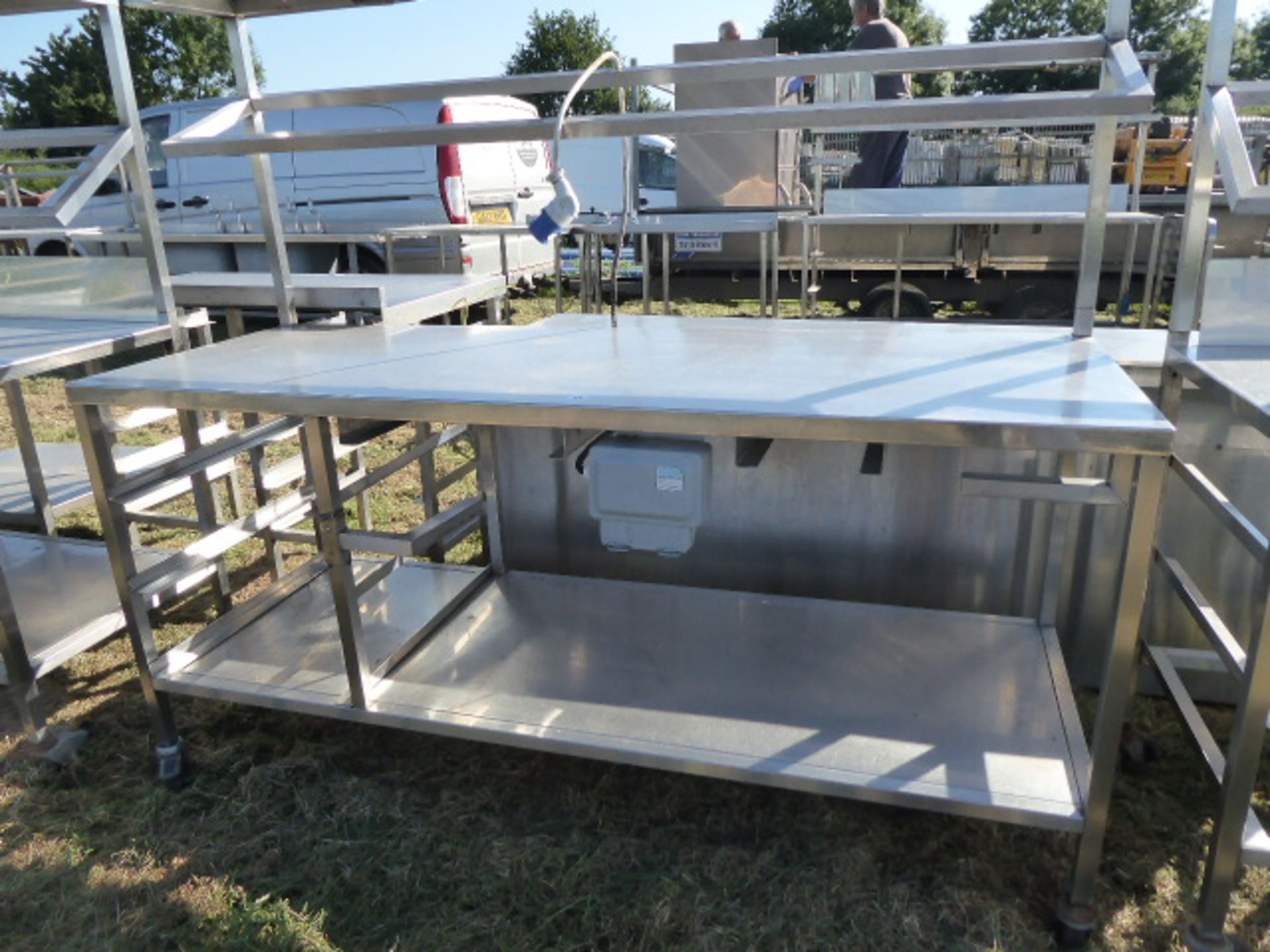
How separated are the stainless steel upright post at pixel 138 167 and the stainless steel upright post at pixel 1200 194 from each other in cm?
218

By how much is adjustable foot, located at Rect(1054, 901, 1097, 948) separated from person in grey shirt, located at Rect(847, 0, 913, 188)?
168 inches

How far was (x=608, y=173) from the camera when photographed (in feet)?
34.7

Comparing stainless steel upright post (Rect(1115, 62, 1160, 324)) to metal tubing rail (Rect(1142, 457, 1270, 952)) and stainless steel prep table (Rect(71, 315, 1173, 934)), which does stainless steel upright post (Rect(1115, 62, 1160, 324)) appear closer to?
stainless steel prep table (Rect(71, 315, 1173, 934))

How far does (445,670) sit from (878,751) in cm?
92

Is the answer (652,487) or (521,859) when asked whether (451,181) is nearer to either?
(652,487)

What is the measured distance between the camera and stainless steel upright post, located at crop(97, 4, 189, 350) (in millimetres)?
2043

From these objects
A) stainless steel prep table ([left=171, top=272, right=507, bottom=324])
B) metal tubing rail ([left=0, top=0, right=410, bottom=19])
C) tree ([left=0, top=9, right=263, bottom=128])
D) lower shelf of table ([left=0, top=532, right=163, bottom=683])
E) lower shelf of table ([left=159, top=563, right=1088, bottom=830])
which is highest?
tree ([left=0, top=9, right=263, bottom=128])

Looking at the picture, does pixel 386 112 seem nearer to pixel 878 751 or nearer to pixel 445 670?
pixel 445 670

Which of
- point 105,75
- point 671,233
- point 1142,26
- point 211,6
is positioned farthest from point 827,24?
point 211,6

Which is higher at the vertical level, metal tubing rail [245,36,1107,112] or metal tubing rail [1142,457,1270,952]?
metal tubing rail [245,36,1107,112]

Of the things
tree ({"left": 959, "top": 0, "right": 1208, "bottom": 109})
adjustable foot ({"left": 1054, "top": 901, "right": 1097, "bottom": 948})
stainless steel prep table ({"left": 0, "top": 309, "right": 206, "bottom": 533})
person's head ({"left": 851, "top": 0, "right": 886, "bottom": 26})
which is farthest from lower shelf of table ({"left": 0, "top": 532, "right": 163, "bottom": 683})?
tree ({"left": 959, "top": 0, "right": 1208, "bottom": 109})

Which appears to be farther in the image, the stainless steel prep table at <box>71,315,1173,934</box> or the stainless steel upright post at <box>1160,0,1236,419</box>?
the stainless steel upright post at <box>1160,0,1236,419</box>

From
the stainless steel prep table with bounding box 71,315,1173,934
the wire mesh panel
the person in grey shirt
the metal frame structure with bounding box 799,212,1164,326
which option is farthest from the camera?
the wire mesh panel

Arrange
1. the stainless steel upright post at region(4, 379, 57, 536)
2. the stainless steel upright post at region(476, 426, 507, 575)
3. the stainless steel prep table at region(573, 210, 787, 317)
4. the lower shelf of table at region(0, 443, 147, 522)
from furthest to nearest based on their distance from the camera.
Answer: the stainless steel prep table at region(573, 210, 787, 317), the lower shelf of table at region(0, 443, 147, 522), the stainless steel upright post at region(4, 379, 57, 536), the stainless steel upright post at region(476, 426, 507, 575)
